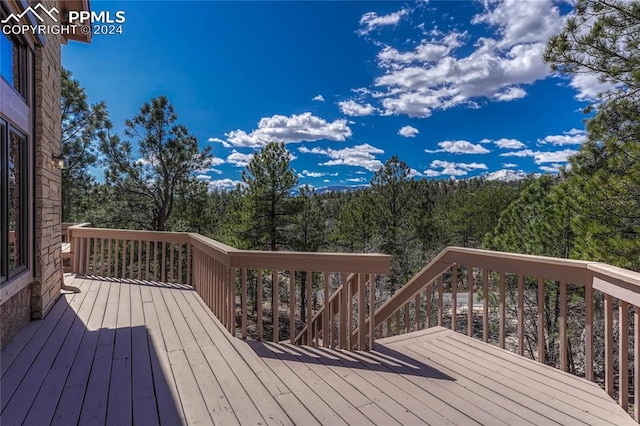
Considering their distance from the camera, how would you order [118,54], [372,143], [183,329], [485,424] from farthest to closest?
[372,143] < [118,54] < [183,329] < [485,424]

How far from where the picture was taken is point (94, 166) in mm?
12086

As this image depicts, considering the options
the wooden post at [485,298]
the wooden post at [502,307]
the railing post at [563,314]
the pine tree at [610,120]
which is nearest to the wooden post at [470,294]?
the wooden post at [485,298]

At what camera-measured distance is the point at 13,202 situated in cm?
313

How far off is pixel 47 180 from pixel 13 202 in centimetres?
84

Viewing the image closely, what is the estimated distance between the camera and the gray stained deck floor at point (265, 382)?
1874 millimetres

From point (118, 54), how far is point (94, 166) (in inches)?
256

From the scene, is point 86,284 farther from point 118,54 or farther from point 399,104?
point 399,104

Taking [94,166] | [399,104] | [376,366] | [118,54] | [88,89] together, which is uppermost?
[399,104]

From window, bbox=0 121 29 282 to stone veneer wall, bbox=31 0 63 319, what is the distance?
0.21m

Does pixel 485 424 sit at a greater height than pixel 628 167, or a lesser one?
lesser

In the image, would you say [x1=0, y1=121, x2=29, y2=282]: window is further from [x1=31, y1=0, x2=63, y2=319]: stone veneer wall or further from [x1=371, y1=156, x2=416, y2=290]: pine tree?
[x1=371, y1=156, x2=416, y2=290]: pine tree

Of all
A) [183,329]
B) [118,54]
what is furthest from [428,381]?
[118,54]

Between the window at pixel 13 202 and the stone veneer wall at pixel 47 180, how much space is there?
210 millimetres

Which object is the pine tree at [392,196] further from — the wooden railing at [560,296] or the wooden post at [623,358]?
the wooden post at [623,358]
